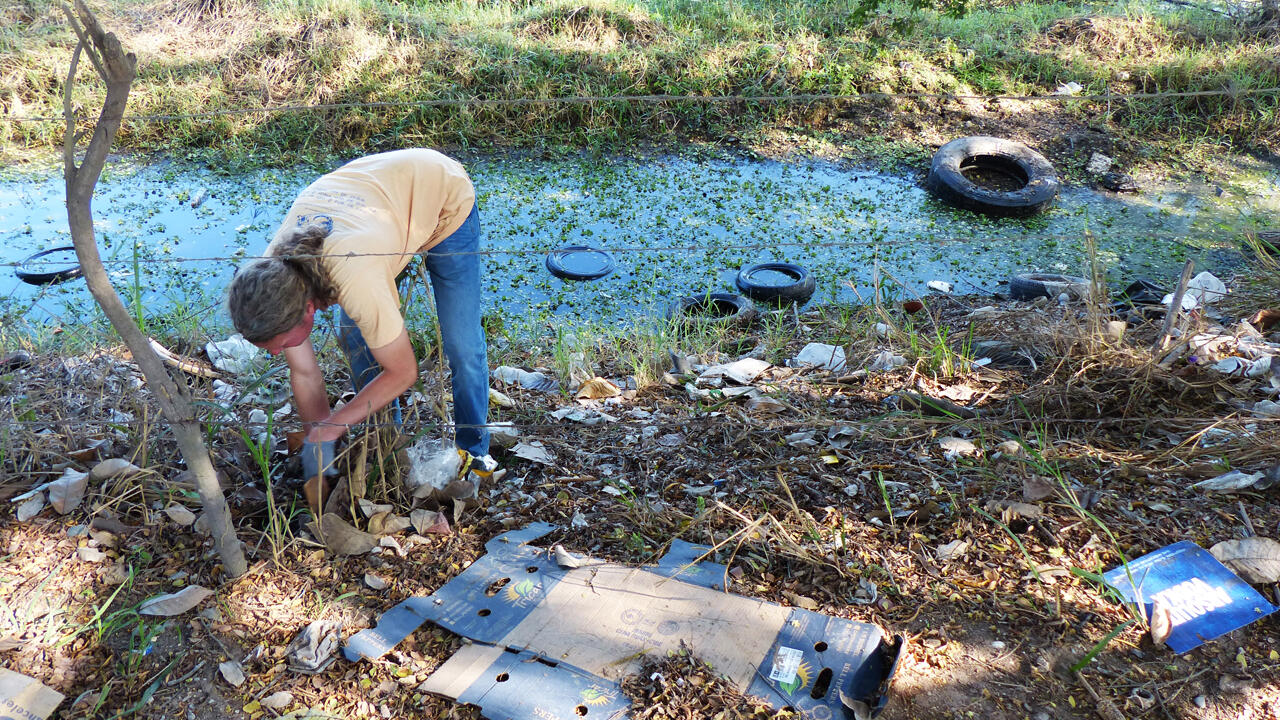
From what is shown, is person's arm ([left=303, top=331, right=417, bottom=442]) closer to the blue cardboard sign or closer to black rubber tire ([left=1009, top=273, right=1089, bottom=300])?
the blue cardboard sign

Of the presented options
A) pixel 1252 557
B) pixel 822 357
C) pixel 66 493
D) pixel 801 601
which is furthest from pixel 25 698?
pixel 1252 557

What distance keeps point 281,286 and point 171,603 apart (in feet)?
2.86

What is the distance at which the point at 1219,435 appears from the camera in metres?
2.61

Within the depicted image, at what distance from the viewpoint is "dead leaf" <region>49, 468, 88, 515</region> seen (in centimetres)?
233

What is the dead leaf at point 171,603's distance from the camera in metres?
2.05

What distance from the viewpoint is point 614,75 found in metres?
6.75

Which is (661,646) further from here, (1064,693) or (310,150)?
(310,150)

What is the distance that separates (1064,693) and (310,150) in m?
6.05

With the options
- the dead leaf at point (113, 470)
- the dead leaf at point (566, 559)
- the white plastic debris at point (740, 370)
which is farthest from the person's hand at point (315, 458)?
the white plastic debris at point (740, 370)

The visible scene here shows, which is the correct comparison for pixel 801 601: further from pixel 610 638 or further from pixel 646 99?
pixel 646 99

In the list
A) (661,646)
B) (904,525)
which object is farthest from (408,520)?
(904,525)

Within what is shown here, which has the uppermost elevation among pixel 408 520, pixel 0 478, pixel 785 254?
pixel 0 478

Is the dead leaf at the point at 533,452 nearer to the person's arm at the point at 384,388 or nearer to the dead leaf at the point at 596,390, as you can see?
the dead leaf at the point at 596,390

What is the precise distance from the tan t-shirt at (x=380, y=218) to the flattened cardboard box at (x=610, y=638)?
725mm
